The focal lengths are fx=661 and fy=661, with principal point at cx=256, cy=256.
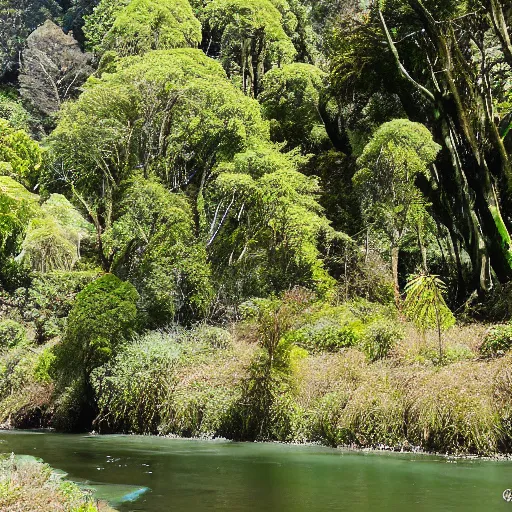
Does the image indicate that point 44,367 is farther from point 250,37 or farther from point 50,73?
point 50,73

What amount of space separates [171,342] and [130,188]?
19.7 ft

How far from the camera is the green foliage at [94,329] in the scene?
54.7 feet

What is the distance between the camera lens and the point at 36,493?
22.2 ft

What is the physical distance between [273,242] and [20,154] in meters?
9.47

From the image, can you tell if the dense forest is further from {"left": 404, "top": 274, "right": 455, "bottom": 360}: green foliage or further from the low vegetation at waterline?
the low vegetation at waterline

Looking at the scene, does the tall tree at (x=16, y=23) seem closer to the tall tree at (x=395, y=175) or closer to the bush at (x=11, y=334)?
the bush at (x=11, y=334)

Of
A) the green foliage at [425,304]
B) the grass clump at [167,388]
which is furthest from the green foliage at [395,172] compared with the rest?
the grass clump at [167,388]

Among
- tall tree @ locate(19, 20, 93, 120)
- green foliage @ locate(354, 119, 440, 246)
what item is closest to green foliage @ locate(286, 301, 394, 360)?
green foliage @ locate(354, 119, 440, 246)

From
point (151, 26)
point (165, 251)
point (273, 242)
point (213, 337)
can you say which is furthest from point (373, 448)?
point (151, 26)

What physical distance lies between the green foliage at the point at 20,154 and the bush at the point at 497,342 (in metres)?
11.8

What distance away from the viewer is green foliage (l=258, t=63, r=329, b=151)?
27.5 m

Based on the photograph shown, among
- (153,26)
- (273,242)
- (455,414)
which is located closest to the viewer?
(455,414)

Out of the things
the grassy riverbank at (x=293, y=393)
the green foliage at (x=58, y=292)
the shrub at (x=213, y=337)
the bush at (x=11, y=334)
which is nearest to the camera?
the grassy riverbank at (x=293, y=393)

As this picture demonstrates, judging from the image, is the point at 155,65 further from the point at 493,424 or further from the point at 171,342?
the point at 493,424
